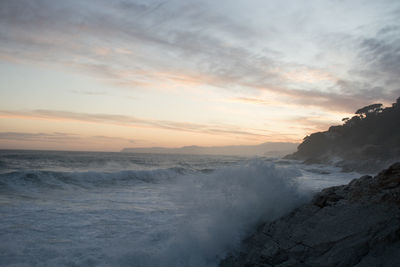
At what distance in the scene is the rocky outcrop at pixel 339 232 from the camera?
4.12m

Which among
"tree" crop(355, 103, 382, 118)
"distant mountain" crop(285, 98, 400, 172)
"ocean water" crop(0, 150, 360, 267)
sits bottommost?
"ocean water" crop(0, 150, 360, 267)

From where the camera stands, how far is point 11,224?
7883mm

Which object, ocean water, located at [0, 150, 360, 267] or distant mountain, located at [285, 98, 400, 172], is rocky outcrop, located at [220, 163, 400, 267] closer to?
ocean water, located at [0, 150, 360, 267]

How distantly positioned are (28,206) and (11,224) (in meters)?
2.59

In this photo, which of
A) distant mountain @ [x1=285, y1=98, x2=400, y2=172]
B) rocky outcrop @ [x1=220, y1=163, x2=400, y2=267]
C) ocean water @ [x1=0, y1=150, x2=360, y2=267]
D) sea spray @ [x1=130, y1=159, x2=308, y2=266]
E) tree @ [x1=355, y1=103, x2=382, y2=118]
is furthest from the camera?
tree @ [x1=355, y1=103, x2=382, y2=118]

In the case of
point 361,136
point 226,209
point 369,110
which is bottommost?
point 226,209

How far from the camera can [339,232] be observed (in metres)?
4.78

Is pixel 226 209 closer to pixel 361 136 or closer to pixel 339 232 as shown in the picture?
pixel 339 232

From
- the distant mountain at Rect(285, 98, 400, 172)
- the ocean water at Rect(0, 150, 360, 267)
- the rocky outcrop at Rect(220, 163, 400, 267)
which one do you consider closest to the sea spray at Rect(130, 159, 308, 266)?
the ocean water at Rect(0, 150, 360, 267)

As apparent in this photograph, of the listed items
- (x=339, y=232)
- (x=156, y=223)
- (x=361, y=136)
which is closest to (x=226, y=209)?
Answer: (x=156, y=223)

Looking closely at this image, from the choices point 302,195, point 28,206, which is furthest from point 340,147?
point 28,206

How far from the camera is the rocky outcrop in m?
4.12

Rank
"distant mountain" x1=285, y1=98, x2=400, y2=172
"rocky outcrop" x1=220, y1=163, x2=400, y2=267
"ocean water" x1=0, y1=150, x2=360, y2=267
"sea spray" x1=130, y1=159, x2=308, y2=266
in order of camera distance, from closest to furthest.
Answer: "rocky outcrop" x1=220, y1=163, x2=400, y2=267 → "ocean water" x1=0, y1=150, x2=360, y2=267 → "sea spray" x1=130, y1=159, x2=308, y2=266 → "distant mountain" x1=285, y1=98, x2=400, y2=172

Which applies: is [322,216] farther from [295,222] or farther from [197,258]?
[197,258]
